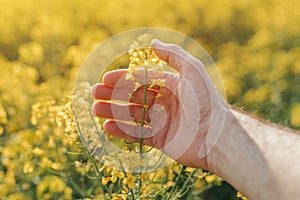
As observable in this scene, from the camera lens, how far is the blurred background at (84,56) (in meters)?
3.81

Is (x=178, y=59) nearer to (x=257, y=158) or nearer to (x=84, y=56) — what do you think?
(x=257, y=158)

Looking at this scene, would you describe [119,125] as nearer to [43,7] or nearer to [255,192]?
Result: [255,192]

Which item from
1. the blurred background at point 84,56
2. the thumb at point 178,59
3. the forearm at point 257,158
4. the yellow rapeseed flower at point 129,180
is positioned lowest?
the blurred background at point 84,56

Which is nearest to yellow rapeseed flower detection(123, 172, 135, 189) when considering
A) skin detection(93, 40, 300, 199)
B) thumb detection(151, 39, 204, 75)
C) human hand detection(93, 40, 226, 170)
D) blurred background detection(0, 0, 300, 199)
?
human hand detection(93, 40, 226, 170)

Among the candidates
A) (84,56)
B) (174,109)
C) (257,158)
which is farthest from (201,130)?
(84,56)

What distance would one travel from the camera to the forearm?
2184 millimetres

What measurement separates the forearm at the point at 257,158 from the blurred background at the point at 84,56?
110 centimetres

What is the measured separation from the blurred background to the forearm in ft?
3.61

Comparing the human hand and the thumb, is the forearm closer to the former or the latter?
the human hand

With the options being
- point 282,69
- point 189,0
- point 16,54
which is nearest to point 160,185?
point 282,69

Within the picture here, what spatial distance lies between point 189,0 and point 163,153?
6289 millimetres

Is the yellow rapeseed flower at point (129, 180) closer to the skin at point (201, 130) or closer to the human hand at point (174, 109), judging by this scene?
the human hand at point (174, 109)

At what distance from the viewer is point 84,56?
5.17 meters

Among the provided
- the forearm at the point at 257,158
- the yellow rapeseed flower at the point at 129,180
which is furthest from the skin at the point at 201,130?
the yellow rapeseed flower at the point at 129,180
